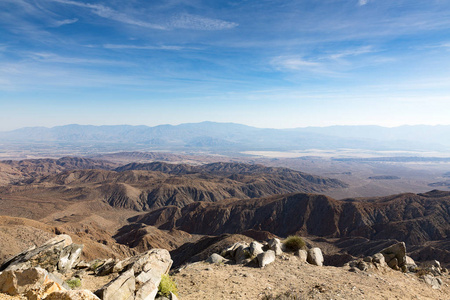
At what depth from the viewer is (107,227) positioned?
302 feet

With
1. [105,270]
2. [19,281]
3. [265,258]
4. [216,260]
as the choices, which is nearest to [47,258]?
[105,270]

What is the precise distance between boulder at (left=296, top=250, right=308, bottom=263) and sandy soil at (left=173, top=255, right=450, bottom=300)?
0.72m

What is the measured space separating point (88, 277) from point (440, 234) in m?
84.6

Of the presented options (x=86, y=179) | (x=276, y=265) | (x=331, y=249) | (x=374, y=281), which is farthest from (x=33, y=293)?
(x=86, y=179)

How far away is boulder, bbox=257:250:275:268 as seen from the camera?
53.5 ft

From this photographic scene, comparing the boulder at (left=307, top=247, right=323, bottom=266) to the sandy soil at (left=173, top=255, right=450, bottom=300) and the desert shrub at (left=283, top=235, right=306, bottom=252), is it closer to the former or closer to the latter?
the desert shrub at (left=283, top=235, right=306, bottom=252)

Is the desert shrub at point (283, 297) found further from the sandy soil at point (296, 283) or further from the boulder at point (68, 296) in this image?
the boulder at point (68, 296)

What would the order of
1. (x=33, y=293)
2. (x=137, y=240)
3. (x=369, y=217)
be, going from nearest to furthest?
(x=33, y=293) < (x=137, y=240) < (x=369, y=217)

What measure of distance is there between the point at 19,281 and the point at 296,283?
11997mm

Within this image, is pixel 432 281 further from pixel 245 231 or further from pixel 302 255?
pixel 245 231

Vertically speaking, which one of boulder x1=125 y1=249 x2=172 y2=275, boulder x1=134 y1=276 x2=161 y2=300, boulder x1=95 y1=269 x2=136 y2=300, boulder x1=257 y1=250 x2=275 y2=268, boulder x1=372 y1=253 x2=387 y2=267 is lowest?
boulder x1=372 y1=253 x2=387 y2=267

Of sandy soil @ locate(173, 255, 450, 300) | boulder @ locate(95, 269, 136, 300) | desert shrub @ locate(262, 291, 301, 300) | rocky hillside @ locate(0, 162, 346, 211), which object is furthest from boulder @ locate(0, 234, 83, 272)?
rocky hillside @ locate(0, 162, 346, 211)

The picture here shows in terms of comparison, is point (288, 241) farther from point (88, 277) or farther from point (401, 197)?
point (401, 197)

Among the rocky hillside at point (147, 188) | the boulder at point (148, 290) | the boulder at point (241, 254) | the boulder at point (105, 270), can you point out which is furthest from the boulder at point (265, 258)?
the rocky hillside at point (147, 188)
